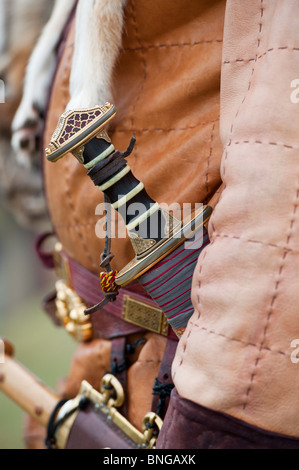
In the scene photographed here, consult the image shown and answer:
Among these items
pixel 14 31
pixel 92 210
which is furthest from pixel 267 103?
pixel 14 31

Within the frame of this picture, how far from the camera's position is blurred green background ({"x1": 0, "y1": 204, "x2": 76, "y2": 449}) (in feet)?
10.6

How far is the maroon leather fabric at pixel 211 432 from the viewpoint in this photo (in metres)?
0.52

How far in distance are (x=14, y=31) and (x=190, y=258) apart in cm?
71

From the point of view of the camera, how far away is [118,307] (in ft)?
2.73

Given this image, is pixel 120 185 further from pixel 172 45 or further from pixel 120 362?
pixel 120 362

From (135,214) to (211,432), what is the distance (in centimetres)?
25

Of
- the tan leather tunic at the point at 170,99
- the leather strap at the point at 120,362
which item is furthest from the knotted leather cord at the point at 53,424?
the tan leather tunic at the point at 170,99

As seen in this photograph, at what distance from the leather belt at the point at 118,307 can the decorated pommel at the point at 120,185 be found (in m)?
0.16

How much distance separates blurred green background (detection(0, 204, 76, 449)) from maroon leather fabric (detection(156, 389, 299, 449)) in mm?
2558

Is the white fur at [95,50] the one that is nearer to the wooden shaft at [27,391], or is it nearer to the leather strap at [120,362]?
the leather strap at [120,362]

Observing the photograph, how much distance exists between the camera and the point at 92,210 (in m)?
0.81
